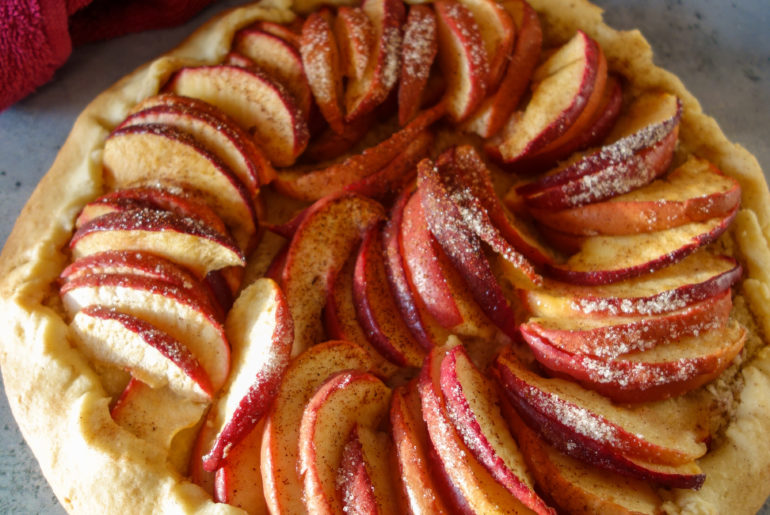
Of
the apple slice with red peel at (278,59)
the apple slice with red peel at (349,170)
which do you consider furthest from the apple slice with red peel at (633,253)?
the apple slice with red peel at (278,59)

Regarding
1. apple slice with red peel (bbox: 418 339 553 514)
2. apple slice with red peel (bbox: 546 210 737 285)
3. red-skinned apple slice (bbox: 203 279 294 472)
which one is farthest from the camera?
apple slice with red peel (bbox: 546 210 737 285)

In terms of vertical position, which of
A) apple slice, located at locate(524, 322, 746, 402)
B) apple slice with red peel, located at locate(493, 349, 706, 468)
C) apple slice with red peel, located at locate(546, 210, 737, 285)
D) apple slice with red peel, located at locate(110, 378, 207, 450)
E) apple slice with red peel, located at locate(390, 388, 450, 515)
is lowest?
apple slice with red peel, located at locate(110, 378, 207, 450)

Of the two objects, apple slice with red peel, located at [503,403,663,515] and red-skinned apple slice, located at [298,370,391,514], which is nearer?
red-skinned apple slice, located at [298,370,391,514]

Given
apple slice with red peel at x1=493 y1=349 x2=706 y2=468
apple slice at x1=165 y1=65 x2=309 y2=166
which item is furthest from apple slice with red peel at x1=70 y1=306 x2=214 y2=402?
apple slice with red peel at x1=493 y1=349 x2=706 y2=468

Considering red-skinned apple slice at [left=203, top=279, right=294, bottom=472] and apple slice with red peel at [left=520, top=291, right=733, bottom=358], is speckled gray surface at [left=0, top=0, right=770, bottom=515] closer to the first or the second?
red-skinned apple slice at [left=203, top=279, right=294, bottom=472]

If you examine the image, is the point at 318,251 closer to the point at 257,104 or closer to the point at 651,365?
the point at 257,104

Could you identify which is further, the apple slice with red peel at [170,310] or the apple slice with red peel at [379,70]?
the apple slice with red peel at [379,70]

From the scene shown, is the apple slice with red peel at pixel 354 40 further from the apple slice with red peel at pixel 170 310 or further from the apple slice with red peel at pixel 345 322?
the apple slice with red peel at pixel 170 310

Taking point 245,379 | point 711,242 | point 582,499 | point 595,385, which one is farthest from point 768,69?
point 245,379
